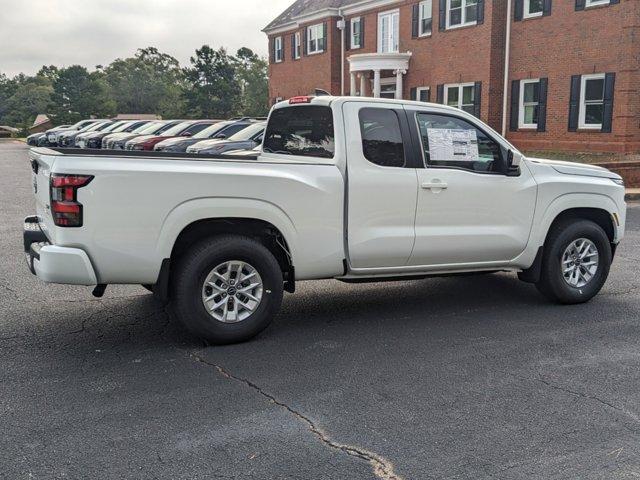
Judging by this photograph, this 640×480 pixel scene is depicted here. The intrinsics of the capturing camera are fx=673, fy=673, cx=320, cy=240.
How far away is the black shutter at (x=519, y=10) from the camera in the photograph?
2330cm

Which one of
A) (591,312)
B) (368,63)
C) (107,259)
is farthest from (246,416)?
(368,63)

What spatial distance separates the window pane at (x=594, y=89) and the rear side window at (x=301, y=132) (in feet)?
56.6

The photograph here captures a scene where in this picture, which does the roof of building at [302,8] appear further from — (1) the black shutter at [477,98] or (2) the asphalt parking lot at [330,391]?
(2) the asphalt parking lot at [330,391]

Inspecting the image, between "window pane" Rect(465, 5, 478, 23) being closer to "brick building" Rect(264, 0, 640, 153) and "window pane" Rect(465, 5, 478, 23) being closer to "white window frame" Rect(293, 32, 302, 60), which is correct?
"brick building" Rect(264, 0, 640, 153)

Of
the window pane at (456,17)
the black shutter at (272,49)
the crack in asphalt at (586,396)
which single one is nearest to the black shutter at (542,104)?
the window pane at (456,17)

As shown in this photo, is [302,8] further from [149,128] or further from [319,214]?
[319,214]

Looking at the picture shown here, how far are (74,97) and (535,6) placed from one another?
5915 cm

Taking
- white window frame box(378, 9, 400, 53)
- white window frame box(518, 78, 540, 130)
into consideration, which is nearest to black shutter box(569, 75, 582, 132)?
white window frame box(518, 78, 540, 130)

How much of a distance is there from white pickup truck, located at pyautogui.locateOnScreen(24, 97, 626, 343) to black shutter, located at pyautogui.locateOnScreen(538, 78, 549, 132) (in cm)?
1674

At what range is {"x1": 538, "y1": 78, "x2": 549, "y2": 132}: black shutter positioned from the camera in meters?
22.7

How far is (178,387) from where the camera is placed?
450 cm

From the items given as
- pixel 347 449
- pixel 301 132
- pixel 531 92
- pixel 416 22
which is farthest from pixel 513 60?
pixel 347 449

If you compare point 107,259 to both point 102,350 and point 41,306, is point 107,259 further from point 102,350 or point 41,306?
point 41,306

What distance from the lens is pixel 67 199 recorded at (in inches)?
188
